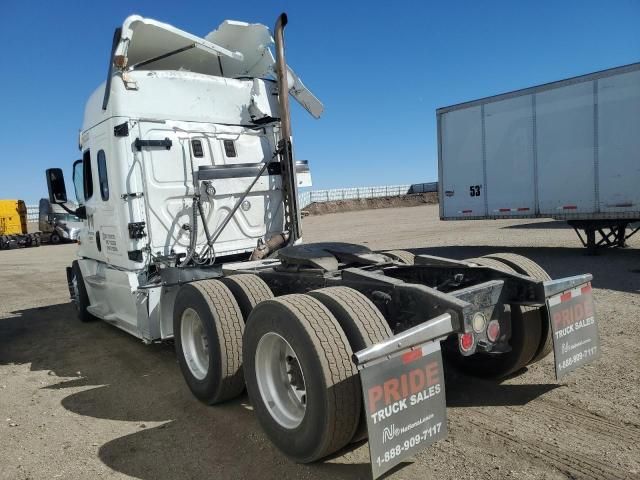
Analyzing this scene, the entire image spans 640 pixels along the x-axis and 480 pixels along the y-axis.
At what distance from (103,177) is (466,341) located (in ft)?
15.2

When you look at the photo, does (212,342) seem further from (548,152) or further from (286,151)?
(548,152)

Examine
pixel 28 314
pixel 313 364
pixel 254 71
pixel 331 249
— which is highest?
pixel 254 71

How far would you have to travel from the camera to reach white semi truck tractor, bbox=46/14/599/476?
268 cm

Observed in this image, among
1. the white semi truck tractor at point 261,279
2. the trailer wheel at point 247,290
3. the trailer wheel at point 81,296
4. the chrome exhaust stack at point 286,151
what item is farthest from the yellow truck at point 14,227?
the trailer wheel at point 247,290

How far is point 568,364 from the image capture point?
337cm

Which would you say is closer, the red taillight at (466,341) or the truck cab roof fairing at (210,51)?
the red taillight at (466,341)

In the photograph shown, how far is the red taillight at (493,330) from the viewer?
10.8 feet

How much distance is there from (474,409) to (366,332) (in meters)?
1.37

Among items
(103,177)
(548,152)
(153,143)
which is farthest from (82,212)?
(548,152)

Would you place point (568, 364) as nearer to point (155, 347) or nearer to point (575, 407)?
point (575, 407)

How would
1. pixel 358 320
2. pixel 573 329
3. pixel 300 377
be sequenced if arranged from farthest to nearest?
pixel 573 329, pixel 300 377, pixel 358 320

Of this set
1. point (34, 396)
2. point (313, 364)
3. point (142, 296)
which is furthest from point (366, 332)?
point (34, 396)

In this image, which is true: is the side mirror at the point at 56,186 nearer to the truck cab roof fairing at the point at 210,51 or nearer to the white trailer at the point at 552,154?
the truck cab roof fairing at the point at 210,51

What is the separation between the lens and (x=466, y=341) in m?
3.01
